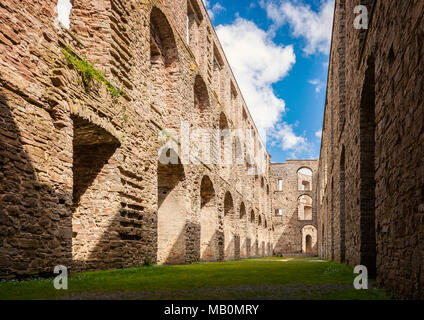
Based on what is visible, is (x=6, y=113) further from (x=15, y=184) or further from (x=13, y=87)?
(x=15, y=184)

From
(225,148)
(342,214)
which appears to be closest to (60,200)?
(342,214)

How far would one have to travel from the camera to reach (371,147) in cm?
671

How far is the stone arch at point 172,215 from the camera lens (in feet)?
39.1

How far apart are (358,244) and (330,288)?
2.36m

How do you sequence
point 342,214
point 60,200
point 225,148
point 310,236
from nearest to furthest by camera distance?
point 60,200 → point 342,214 → point 225,148 → point 310,236

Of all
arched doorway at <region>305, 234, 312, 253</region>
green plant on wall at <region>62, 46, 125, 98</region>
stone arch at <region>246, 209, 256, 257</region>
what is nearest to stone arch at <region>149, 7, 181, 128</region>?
green plant on wall at <region>62, 46, 125, 98</region>

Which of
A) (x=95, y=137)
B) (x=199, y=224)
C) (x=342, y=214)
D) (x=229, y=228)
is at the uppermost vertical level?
(x=95, y=137)

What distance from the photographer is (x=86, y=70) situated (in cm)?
699

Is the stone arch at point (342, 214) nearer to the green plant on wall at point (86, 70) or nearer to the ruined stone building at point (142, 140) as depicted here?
the ruined stone building at point (142, 140)

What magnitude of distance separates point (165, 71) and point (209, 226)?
643cm

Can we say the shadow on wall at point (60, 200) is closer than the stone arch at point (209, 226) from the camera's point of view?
Yes

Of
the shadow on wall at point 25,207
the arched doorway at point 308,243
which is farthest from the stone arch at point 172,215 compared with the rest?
the arched doorway at point 308,243

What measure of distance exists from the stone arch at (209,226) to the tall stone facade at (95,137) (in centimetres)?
91

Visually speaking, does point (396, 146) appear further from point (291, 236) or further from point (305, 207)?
point (305, 207)
